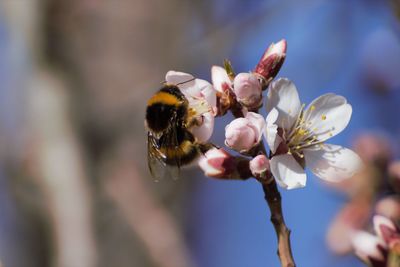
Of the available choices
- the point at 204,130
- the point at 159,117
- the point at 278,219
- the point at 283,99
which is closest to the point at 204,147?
the point at 204,130

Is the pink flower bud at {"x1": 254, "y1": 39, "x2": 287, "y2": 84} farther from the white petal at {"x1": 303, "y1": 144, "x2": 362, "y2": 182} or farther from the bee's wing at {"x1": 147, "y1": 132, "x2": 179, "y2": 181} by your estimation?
the bee's wing at {"x1": 147, "y1": 132, "x2": 179, "y2": 181}

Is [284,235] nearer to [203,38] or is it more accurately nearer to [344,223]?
[344,223]

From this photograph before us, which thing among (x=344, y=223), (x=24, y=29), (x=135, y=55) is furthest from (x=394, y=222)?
(x=135, y=55)

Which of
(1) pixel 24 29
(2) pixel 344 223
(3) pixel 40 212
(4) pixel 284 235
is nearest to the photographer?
(4) pixel 284 235

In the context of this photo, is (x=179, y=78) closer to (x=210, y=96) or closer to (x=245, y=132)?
(x=210, y=96)

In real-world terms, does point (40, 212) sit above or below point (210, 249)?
above
